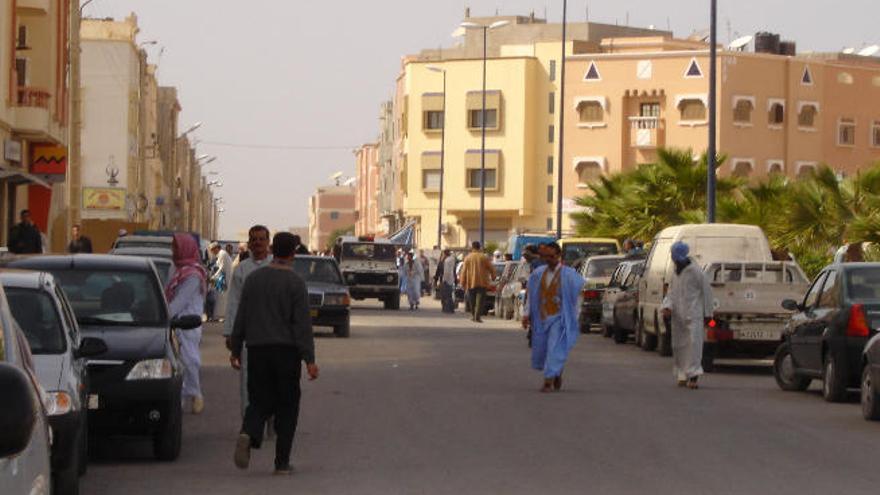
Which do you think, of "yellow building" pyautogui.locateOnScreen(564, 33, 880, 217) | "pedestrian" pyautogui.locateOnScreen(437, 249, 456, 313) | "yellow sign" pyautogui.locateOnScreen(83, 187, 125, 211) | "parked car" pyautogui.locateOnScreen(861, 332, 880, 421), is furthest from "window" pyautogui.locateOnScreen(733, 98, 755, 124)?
"parked car" pyautogui.locateOnScreen(861, 332, 880, 421)

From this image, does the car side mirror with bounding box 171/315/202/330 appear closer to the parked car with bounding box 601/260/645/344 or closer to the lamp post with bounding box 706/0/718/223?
the parked car with bounding box 601/260/645/344

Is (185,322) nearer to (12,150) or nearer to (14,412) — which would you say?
(14,412)

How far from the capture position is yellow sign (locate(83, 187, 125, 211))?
89.7 meters

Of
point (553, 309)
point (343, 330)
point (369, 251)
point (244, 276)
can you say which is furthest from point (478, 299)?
point (244, 276)

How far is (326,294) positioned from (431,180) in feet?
233

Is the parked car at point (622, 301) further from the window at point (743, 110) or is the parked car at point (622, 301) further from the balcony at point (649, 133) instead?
the balcony at point (649, 133)

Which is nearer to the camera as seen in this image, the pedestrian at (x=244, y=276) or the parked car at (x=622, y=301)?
the pedestrian at (x=244, y=276)

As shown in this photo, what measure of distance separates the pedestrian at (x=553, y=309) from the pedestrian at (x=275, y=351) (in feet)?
27.7

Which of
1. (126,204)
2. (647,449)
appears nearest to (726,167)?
(126,204)

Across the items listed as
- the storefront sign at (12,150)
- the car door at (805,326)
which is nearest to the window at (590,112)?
the storefront sign at (12,150)

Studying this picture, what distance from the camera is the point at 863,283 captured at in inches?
783

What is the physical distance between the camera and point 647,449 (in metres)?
14.5

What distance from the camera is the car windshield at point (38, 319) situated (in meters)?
11.4

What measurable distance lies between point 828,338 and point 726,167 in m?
76.1
